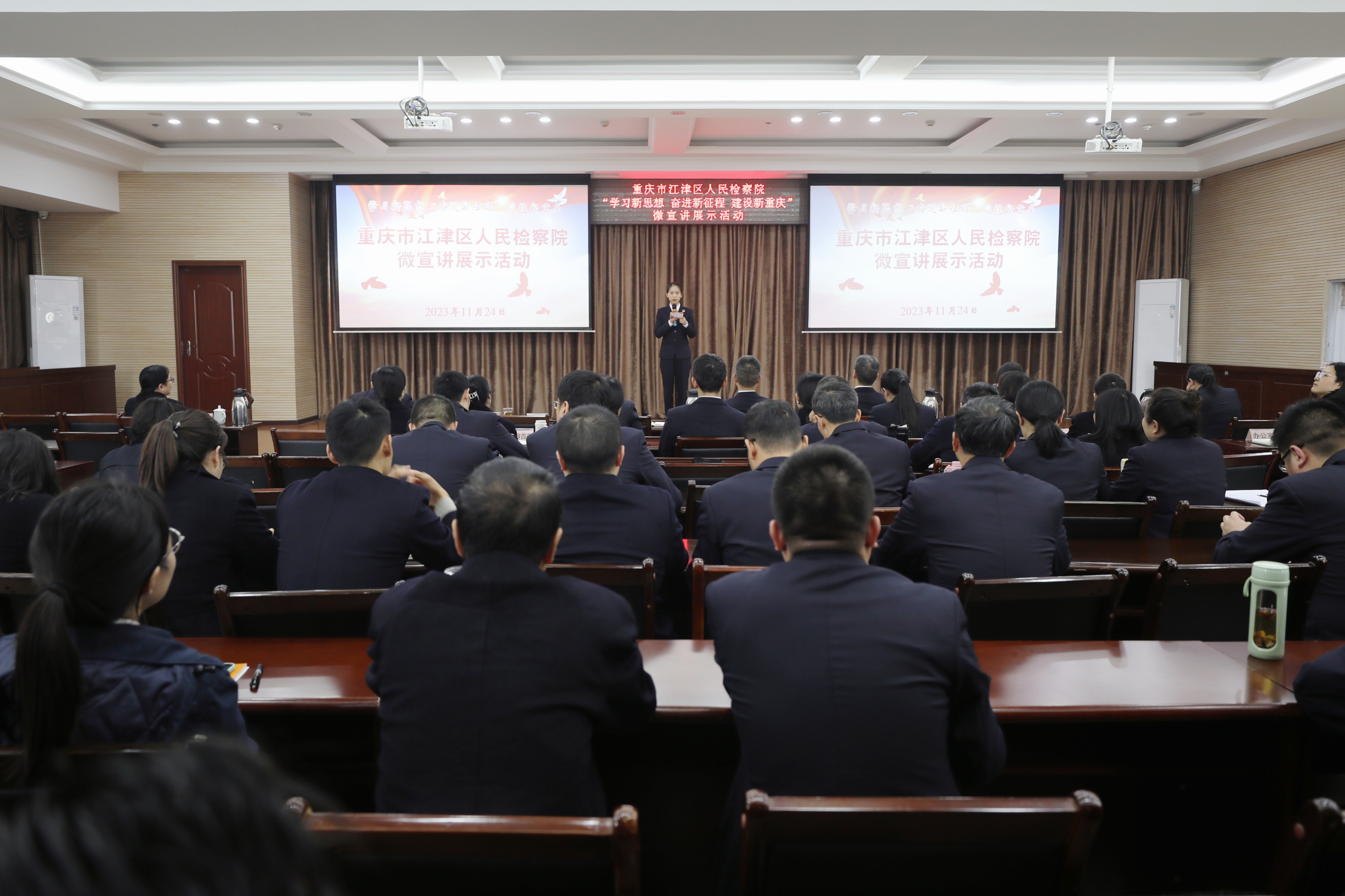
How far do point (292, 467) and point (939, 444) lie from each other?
121 inches

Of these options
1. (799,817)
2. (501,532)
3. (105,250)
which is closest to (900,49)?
(501,532)

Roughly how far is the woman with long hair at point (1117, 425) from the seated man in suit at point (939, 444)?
1.67 ft

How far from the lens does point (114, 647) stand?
4.26 feet

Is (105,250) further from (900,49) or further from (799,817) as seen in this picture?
(799,817)

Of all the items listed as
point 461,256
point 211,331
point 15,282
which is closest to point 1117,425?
point 461,256

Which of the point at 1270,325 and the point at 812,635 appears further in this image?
the point at 1270,325

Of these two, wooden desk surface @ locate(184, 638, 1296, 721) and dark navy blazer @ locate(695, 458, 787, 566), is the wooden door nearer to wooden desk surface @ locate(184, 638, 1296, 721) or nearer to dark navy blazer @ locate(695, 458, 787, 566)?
dark navy blazer @ locate(695, 458, 787, 566)

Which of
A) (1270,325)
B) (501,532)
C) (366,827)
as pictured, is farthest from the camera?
(1270,325)

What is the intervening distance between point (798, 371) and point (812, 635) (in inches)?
350

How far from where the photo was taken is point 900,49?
5.12 m

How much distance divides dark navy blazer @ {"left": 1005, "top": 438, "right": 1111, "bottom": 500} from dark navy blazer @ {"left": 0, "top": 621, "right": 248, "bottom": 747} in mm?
2830

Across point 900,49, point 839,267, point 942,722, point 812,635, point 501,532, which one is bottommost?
point 942,722

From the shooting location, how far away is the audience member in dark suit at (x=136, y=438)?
311 cm

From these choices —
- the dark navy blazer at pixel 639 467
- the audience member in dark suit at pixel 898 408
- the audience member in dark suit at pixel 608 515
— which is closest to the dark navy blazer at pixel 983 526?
the audience member in dark suit at pixel 608 515
